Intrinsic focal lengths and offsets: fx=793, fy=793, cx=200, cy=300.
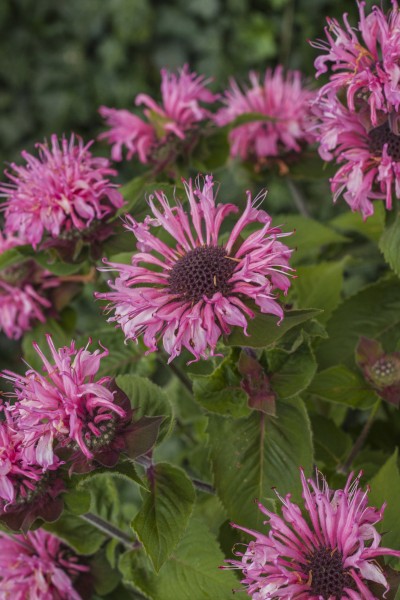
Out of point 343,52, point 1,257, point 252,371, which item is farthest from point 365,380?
point 1,257

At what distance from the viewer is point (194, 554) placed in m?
0.74

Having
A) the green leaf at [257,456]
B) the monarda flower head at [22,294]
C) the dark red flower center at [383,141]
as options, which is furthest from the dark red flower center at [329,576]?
the monarda flower head at [22,294]

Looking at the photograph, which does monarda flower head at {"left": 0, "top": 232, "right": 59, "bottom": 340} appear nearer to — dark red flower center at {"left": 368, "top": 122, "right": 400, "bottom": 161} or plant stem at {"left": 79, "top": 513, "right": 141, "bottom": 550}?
plant stem at {"left": 79, "top": 513, "right": 141, "bottom": 550}

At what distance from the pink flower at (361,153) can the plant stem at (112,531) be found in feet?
1.24

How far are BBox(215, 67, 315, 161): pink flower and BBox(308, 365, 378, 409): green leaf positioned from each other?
1.27 feet

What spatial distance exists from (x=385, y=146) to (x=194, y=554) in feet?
1.35

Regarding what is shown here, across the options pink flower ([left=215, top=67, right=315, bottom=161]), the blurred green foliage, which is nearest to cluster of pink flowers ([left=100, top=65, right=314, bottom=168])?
pink flower ([left=215, top=67, right=315, bottom=161])

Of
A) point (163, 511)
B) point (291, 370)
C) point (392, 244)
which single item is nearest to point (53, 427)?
point (163, 511)

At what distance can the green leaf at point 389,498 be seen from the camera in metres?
0.67

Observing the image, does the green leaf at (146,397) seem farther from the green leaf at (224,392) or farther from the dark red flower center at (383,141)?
the dark red flower center at (383,141)

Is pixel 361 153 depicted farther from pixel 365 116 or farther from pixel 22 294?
pixel 22 294

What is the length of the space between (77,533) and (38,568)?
50 mm

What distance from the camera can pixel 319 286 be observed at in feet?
3.11

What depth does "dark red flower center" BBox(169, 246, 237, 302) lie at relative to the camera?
0.65 meters
